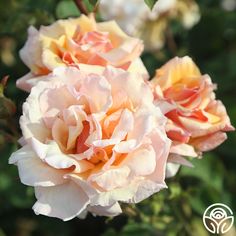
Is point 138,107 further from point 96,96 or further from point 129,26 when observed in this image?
point 129,26

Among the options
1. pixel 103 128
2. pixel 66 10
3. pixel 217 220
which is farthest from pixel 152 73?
pixel 103 128

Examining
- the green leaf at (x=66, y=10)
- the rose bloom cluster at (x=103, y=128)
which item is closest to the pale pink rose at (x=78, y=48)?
the rose bloom cluster at (x=103, y=128)

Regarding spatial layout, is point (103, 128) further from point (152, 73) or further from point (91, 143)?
point (152, 73)

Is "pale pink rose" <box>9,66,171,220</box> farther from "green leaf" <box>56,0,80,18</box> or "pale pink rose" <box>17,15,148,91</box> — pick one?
"green leaf" <box>56,0,80,18</box>

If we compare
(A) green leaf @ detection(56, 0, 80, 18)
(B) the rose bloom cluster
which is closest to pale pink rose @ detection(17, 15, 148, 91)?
(B) the rose bloom cluster

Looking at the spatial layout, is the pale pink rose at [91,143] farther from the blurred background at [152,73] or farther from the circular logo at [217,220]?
the circular logo at [217,220]

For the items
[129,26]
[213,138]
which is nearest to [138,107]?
[213,138]

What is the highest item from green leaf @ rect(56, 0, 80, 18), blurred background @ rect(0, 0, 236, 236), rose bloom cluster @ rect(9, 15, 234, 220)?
rose bloom cluster @ rect(9, 15, 234, 220)
